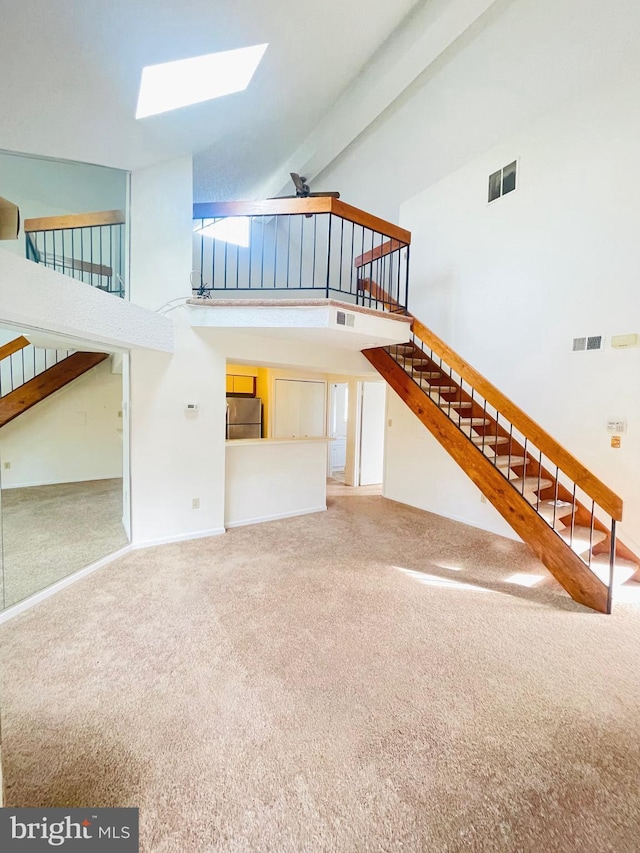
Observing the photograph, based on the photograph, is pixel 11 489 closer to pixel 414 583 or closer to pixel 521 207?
pixel 414 583

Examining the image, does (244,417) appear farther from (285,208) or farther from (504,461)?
(504,461)

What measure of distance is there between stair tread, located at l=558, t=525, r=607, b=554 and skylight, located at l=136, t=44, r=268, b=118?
4.73 metres

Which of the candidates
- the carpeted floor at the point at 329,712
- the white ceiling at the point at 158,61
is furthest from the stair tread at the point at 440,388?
the white ceiling at the point at 158,61

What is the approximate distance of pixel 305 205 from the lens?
310 cm

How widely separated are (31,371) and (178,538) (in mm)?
2191

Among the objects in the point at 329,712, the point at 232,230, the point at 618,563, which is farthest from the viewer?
the point at 232,230

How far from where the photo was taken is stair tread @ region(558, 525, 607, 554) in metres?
2.89

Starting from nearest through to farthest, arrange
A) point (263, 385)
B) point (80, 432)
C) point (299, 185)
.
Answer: point (299, 185)
point (80, 432)
point (263, 385)

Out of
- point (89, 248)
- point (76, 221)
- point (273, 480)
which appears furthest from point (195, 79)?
point (273, 480)

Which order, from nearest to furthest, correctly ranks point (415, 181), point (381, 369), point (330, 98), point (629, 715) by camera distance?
point (629, 715) < point (330, 98) < point (381, 369) < point (415, 181)

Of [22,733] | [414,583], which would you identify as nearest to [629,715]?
[414,583]

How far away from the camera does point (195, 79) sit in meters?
2.78

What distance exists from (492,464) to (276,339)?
8.70 feet

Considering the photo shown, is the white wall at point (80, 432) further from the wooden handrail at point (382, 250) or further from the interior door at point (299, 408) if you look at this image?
the wooden handrail at point (382, 250)
